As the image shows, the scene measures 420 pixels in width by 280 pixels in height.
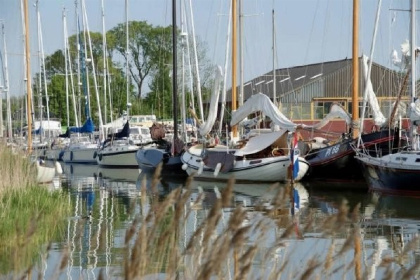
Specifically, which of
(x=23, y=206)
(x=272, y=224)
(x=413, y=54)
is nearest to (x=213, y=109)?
(x=413, y=54)

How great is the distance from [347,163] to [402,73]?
368cm

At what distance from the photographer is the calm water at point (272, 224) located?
6277mm

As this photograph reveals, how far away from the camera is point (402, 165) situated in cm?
2345

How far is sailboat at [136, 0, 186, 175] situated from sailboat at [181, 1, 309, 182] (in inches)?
151

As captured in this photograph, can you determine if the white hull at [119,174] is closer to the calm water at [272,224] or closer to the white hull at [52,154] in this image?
the calm water at [272,224]

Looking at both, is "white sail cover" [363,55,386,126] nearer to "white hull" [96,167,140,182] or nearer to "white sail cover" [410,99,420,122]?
"white sail cover" [410,99,420,122]

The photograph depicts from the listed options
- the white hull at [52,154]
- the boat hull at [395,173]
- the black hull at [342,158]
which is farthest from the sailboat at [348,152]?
the white hull at [52,154]

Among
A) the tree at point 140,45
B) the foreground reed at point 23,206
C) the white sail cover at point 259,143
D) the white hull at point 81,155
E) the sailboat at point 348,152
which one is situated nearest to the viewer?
the foreground reed at point 23,206

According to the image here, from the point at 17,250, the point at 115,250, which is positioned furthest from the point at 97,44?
the point at 17,250

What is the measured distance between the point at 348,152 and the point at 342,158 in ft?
1.24

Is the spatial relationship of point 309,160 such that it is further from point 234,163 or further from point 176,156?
point 176,156

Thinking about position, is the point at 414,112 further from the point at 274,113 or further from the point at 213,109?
the point at 213,109

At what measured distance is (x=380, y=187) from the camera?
2525cm

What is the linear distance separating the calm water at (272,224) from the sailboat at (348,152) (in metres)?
0.51
